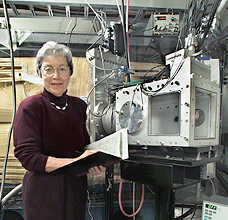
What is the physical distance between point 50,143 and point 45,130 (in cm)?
7

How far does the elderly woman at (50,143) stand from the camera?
0.76 metres

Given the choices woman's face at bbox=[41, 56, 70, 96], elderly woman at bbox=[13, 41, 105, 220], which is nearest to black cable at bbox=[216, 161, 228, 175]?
elderly woman at bbox=[13, 41, 105, 220]

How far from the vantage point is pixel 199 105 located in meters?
1.01

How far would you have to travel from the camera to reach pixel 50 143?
85 centimetres

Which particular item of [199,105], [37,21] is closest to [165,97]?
[199,105]

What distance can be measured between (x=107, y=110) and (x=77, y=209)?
0.62 m

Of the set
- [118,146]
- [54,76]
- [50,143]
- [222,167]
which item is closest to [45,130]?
[50,143]

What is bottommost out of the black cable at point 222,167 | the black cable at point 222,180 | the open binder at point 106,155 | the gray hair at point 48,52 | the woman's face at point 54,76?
the black cable at point 222,180

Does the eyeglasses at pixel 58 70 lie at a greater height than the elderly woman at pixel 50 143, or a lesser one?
greater

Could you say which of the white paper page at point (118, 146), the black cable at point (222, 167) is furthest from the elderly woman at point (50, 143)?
the black cable at point (222, 167)

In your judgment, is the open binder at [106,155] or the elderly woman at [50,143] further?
the elderly woman at [50,143]

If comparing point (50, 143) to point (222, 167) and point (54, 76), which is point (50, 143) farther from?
point (222, 167)

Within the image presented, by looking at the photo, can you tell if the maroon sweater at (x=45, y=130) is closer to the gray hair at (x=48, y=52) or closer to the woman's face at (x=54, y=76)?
the woman's face at (x=54, y=76)

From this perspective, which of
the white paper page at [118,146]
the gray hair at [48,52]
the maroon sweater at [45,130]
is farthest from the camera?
the gray hair at [48,52]
